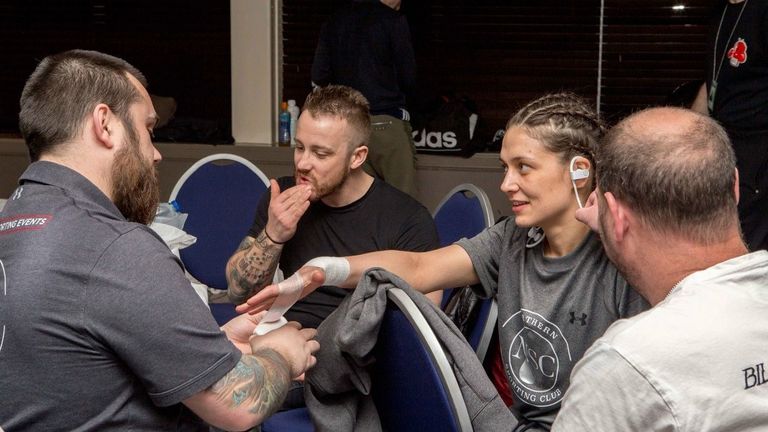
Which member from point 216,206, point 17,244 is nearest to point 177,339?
point 17,244

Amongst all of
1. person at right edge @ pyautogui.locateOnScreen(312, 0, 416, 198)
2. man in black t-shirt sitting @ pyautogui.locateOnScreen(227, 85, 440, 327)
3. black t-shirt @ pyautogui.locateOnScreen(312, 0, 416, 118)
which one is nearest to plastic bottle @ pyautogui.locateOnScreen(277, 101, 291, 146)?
person at right edge @ pyautogui.locateOnScreen(312, 0, 416, 198)

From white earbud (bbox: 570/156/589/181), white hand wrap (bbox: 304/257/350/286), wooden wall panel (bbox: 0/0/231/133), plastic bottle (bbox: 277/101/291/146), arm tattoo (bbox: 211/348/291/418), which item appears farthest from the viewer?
wooden wall panel (bbox: 0/0/231/133)

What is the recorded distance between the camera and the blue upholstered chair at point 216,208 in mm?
3354

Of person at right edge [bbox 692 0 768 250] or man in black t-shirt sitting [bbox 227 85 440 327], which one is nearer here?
man in black t-shirt sitting [bbox 227 85 440 327]

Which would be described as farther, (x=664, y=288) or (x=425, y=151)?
(x=425, y=151)

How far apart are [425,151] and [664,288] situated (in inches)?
156

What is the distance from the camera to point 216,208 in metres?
3.40

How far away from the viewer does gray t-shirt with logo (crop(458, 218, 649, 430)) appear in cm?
183

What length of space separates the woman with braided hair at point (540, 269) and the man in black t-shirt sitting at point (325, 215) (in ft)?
1.44

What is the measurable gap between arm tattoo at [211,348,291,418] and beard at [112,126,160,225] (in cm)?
34

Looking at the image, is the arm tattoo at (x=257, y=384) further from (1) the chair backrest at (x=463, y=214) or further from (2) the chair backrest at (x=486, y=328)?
(1) the chair backrest at (x=463, y=214)

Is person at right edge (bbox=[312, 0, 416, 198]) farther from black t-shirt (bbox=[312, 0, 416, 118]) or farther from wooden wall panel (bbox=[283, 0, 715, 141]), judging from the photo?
wooden wall panel (bbox=[283, 0, 715, 141])

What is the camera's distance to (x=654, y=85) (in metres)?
5.31

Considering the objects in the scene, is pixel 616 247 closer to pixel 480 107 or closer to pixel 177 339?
pixel 177 339
